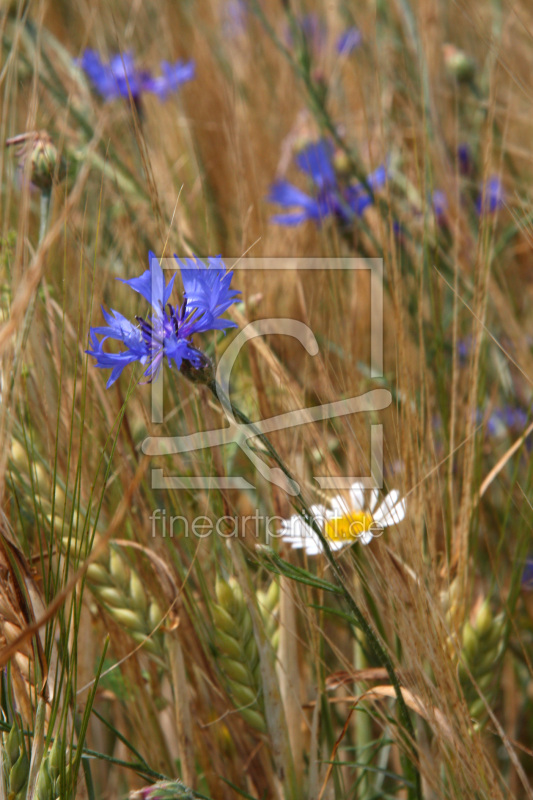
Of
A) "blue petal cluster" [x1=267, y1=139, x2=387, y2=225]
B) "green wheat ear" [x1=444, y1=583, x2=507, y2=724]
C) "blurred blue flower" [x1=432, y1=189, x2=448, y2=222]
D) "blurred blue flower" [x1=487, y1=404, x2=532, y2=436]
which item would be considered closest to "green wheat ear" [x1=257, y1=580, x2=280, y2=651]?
"green wheat ear" [x1=444, y1=583, x2=507, y2=724]

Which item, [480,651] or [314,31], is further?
[314,31]

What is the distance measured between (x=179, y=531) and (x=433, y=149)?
0.68 m

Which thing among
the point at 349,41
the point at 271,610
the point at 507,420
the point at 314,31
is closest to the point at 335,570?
the point at 271,610

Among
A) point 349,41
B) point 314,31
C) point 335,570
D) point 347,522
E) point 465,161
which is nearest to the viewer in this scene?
point 335,570

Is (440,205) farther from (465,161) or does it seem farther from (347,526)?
(347,526)

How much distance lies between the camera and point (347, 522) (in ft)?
1.96

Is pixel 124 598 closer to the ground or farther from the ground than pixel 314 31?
closer to the ground

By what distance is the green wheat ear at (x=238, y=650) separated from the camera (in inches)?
24.8

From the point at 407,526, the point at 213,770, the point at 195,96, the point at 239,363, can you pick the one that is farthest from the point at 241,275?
the point at 195,96

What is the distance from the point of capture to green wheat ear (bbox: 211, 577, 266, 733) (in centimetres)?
63

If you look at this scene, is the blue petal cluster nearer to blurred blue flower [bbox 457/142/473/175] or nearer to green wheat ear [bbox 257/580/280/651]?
blurred blue flower [bbox 457/142/473/175]

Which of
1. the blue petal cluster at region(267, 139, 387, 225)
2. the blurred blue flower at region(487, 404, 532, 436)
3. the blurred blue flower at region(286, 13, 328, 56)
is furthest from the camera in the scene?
the blurred blue flower at region(286, 13, 328, 56)

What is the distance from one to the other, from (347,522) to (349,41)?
1.17 metres

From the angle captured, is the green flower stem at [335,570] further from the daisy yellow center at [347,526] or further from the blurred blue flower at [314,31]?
the blurred blue flower at [314,31]
